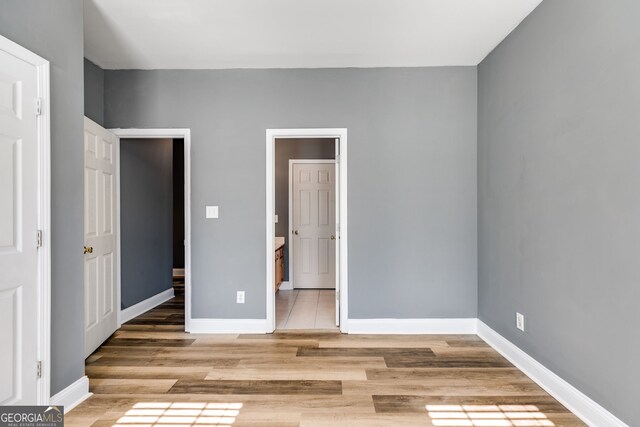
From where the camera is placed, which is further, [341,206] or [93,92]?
[341,206]

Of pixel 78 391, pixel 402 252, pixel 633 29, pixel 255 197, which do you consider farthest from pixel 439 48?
pixel 78 391

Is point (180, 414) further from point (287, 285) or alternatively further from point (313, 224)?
point (313, 224)

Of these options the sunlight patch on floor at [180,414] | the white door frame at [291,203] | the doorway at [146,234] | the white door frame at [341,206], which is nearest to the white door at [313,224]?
the white door frame at [291,203]

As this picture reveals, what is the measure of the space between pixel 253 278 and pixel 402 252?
1486mm

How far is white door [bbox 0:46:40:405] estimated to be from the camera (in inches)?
69.2

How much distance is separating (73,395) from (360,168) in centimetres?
278

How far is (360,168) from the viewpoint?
348cm

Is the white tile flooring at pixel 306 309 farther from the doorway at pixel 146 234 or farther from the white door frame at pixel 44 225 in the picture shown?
the white door frame at pixel 44 225

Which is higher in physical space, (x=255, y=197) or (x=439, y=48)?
(x=439, y=48)

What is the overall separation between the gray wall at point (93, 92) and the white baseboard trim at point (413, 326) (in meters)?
3.15

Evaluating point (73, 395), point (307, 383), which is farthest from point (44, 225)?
point (307, 383)

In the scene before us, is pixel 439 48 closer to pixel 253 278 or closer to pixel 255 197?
pixel 255 197

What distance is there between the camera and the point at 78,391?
7.29ft

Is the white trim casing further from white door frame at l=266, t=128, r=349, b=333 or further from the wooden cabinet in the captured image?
white door frame at l=266, t=128, r=349, b=333
